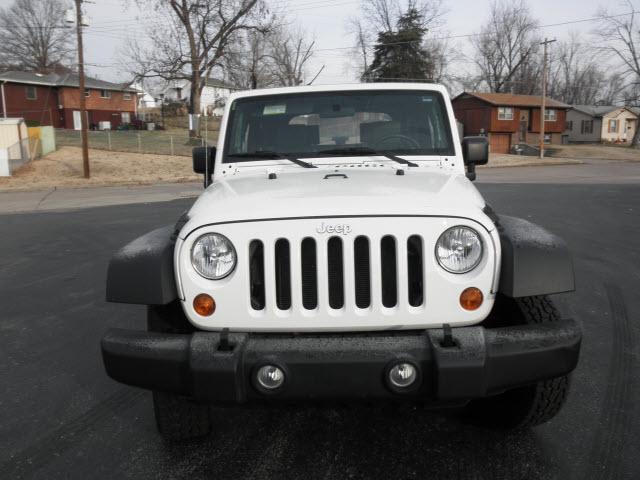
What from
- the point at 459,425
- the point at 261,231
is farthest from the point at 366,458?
the point at 261,231

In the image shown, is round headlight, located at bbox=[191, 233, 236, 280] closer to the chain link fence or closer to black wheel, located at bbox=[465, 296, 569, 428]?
black wheel, located at bbox=[465, 296, 569, 428]

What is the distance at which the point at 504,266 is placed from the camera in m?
2.46

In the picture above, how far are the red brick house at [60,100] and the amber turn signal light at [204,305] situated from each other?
47.8 meters

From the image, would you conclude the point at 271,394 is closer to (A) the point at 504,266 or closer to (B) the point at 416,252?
(B) the point at 416,252

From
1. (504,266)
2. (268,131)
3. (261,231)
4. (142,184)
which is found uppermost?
(268,131)

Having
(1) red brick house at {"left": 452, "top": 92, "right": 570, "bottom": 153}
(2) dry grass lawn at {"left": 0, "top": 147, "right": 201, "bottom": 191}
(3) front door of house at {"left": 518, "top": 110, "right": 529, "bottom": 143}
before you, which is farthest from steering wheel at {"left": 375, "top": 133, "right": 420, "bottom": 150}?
(3) front door of house at {"left": 518, "top": 110, "right": 529, "bottom": 143}

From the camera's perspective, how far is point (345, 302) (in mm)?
2426

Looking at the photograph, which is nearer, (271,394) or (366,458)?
(271,394)

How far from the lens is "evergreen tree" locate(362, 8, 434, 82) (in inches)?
2237

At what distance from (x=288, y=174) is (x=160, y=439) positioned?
162 centimetres

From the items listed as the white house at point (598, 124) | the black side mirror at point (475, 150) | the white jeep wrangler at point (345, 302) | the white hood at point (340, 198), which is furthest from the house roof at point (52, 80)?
the white house at point (598, 124)

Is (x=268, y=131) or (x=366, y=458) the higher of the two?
(x=268, y=131)

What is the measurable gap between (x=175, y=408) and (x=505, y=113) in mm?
55650

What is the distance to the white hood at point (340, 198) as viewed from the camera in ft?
8.07
